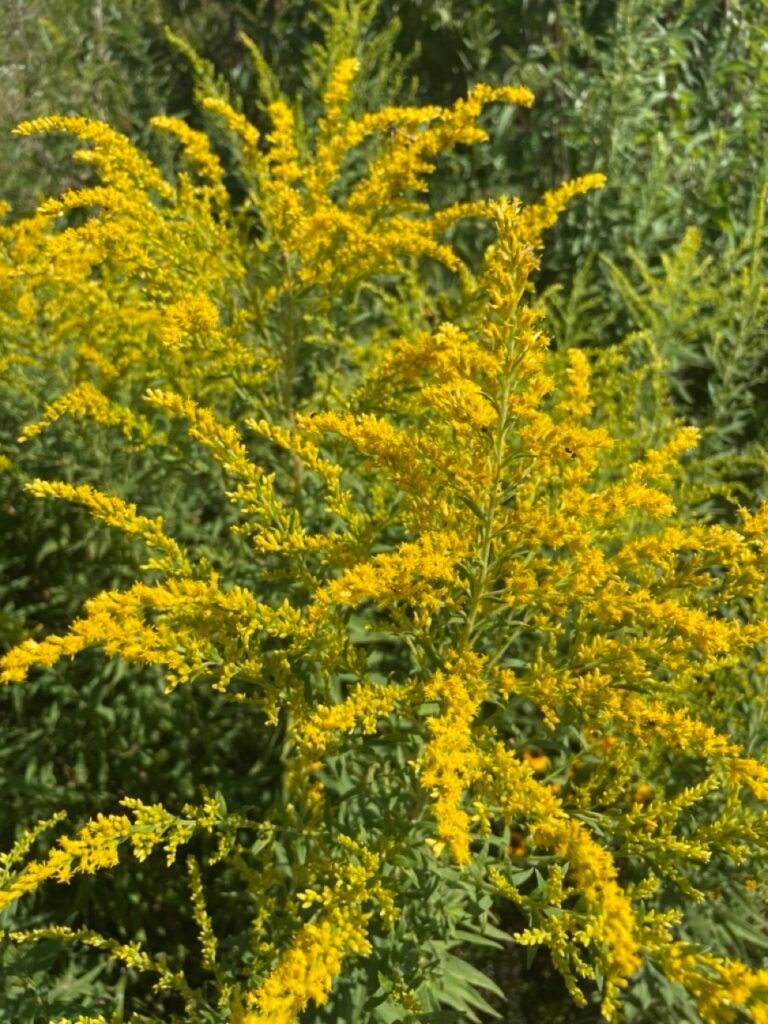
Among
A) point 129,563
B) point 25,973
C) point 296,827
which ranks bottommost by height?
point 25,973

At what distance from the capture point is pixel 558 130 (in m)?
5.00

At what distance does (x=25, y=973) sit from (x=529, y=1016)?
6.04ft

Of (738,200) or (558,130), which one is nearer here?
(738,200)

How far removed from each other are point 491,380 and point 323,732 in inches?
31.9

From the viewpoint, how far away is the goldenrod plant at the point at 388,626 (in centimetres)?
176

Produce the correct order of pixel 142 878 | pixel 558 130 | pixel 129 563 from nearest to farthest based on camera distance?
1. pixel 142 878
2. pixel 129 563
3. pixel 558 130

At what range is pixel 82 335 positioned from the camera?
10.5ft

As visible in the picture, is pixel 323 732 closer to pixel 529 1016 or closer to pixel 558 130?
pixel 529 1016

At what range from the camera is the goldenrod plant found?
1.76 meters

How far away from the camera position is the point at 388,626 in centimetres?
196

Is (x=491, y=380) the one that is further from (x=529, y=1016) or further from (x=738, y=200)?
(x=738, y=200)

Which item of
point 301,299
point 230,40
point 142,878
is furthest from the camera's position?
point 230,40

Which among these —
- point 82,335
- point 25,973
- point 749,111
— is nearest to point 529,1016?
point 25,973

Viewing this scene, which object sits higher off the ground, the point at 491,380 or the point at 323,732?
the point at 491,380
